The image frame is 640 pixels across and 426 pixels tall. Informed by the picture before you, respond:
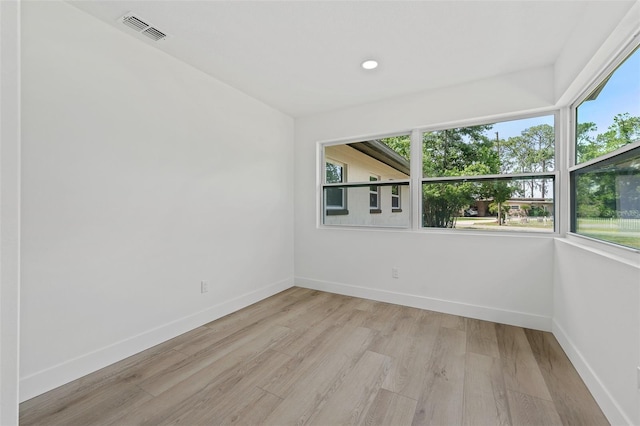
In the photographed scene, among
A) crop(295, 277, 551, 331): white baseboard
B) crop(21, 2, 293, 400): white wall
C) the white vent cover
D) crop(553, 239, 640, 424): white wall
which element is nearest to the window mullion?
crop(295, 277, 551, 331): white baseboard

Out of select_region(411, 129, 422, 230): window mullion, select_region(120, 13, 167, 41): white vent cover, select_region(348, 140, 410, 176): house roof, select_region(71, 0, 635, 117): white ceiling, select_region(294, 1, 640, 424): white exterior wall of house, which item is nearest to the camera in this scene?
select_region(294, 1, 640, 424): white exterior wall of house

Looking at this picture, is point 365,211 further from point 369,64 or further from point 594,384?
point 594,384

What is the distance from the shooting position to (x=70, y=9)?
1.87 metres

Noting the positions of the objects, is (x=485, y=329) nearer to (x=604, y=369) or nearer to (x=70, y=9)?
(x=604, y=369)

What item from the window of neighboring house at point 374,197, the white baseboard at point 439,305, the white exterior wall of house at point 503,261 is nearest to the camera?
the white exterior wall of house at point 503,261

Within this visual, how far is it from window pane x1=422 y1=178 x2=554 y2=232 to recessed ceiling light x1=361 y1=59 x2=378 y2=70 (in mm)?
1451

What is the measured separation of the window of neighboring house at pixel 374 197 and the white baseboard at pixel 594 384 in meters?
2.11

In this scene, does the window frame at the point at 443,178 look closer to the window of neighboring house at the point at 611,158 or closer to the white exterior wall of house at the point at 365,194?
the white exterior wall of house at the point at 365,194

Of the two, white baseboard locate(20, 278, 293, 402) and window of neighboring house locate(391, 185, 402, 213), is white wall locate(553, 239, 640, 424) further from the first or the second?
white baseboard locate(20, 278, 293, 402)

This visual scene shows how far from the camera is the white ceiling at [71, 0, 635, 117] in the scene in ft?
6.16

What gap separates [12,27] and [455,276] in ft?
11.5

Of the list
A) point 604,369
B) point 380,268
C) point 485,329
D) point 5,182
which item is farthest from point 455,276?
point 5,182

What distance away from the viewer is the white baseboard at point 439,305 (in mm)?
2652

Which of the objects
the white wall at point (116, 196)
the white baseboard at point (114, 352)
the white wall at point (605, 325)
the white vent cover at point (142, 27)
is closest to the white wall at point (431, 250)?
the white wall at point (605, 325)
